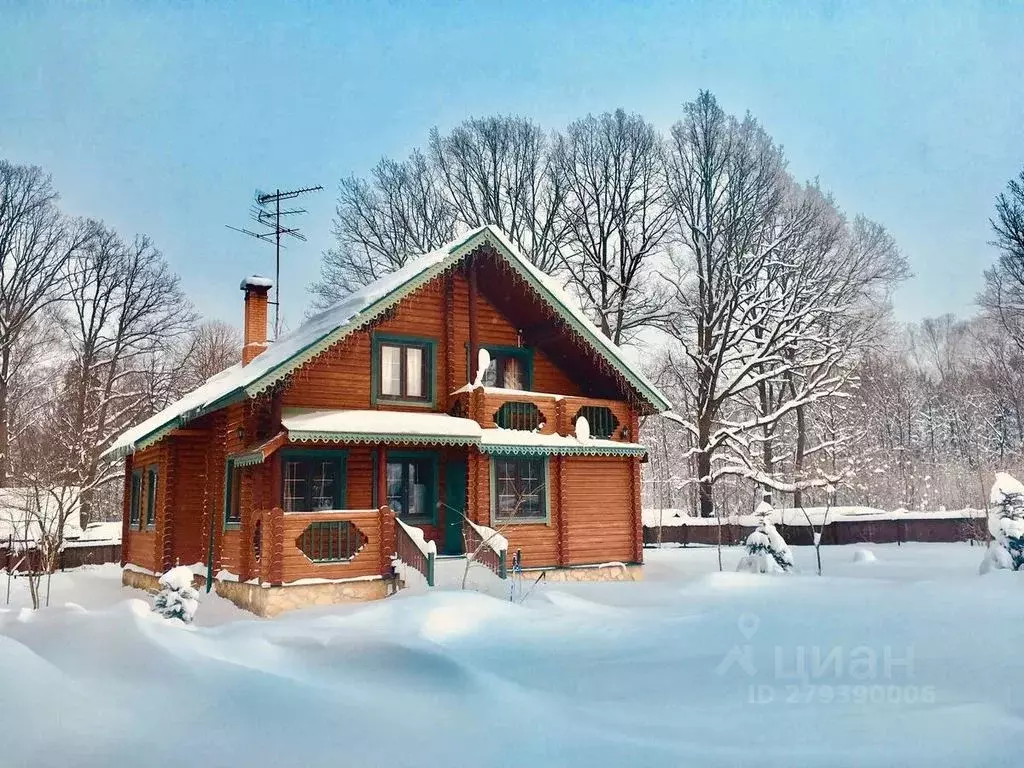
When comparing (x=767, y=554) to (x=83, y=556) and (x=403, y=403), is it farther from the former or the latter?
(x=83, y=556)

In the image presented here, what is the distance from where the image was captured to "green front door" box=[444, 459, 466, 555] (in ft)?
58.4

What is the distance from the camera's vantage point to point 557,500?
1848 cm

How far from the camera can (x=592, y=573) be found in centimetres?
1855

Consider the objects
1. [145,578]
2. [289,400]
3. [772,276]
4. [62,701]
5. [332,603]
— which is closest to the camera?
[62,701]

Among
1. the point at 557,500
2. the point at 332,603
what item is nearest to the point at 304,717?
the point at 332,603

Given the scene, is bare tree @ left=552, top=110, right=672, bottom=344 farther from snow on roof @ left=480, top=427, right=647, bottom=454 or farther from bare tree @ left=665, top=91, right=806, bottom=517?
snow on roof @ left=480, top=427, right=647, bottom=454

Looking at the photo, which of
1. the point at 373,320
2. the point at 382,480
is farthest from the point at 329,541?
the point at 373,320

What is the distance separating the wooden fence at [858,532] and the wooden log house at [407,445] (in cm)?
1347

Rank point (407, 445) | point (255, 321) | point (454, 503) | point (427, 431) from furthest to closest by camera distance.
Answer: point (255, 321) → point (454, 503) → point (407, 445) → point (427, 431)

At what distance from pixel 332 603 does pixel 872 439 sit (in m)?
43.5

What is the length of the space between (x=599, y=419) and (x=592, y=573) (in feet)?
11.5

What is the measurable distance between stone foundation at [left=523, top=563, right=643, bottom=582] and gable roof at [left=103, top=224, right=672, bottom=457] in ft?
12.7

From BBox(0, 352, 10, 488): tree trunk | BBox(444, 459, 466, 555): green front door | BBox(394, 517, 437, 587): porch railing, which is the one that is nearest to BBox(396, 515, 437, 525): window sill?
BBox(444, 459, 466, 555): green front door

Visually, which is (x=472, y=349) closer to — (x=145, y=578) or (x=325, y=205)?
(x=145, y=578)
